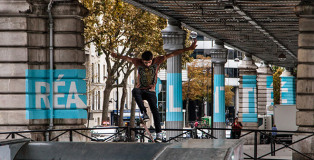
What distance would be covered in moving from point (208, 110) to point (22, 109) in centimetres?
8812

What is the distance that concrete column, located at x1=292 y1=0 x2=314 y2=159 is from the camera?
63.7 ft

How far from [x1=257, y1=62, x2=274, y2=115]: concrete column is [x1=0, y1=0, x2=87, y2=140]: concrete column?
4657 centimetres

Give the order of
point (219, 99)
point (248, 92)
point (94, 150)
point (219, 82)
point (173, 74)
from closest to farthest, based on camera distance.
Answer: point (94, 150)
point (173, 74)
point (219, 99)
point (219, 82)
point (248, 92)

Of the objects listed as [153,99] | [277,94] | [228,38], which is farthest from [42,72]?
[277,94]

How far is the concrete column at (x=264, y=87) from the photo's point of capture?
6312 cm

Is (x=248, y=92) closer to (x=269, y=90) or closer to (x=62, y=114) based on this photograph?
(x=269, y=90)

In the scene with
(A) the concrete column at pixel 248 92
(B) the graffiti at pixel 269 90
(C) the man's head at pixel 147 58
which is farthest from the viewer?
(B) the graffiti at pixel 269 90

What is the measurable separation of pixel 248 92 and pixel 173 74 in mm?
24363

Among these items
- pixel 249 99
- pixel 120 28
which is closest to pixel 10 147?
pixel 120 28

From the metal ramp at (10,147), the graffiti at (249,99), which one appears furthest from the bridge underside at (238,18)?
the metal ramp at (10,147)

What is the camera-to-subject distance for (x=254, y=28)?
34000 millimetres

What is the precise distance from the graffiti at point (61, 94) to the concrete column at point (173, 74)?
9504 millimetres

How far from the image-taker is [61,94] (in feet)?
58.7

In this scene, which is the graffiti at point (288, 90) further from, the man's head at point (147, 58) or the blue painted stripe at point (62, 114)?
the man's head at point (147, 58)
